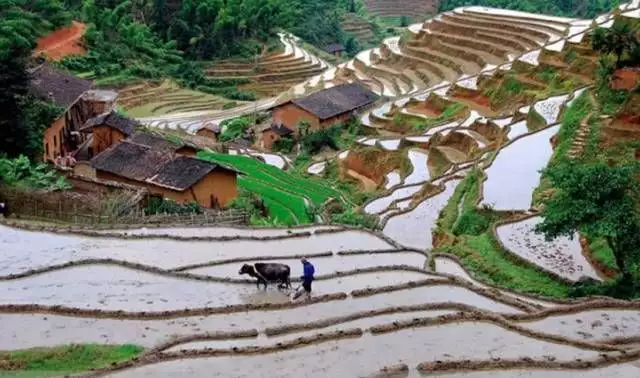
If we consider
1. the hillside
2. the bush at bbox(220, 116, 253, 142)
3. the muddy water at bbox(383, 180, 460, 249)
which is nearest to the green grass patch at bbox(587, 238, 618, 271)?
the hillside

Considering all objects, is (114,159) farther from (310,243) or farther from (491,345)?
(491,345)

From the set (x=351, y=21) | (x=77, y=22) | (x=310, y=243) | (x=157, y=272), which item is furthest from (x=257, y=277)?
(x=351, y=21)

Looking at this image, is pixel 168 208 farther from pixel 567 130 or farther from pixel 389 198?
pixel 567 130

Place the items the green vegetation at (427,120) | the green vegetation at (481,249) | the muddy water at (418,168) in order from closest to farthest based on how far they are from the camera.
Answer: the green vegetation at (481,249)
the muddy water at (418,168)
the green vegetation at (427,120)

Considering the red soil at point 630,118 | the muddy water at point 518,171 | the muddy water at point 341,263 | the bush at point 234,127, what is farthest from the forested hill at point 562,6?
the muddy water at point 341,263

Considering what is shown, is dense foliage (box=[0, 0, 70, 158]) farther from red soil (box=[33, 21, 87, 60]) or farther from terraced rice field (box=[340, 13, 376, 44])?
terraced rice field (box=[340, 13, 376, 44])

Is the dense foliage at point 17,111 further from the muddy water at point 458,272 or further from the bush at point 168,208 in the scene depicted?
the muddy water at point 458,272
